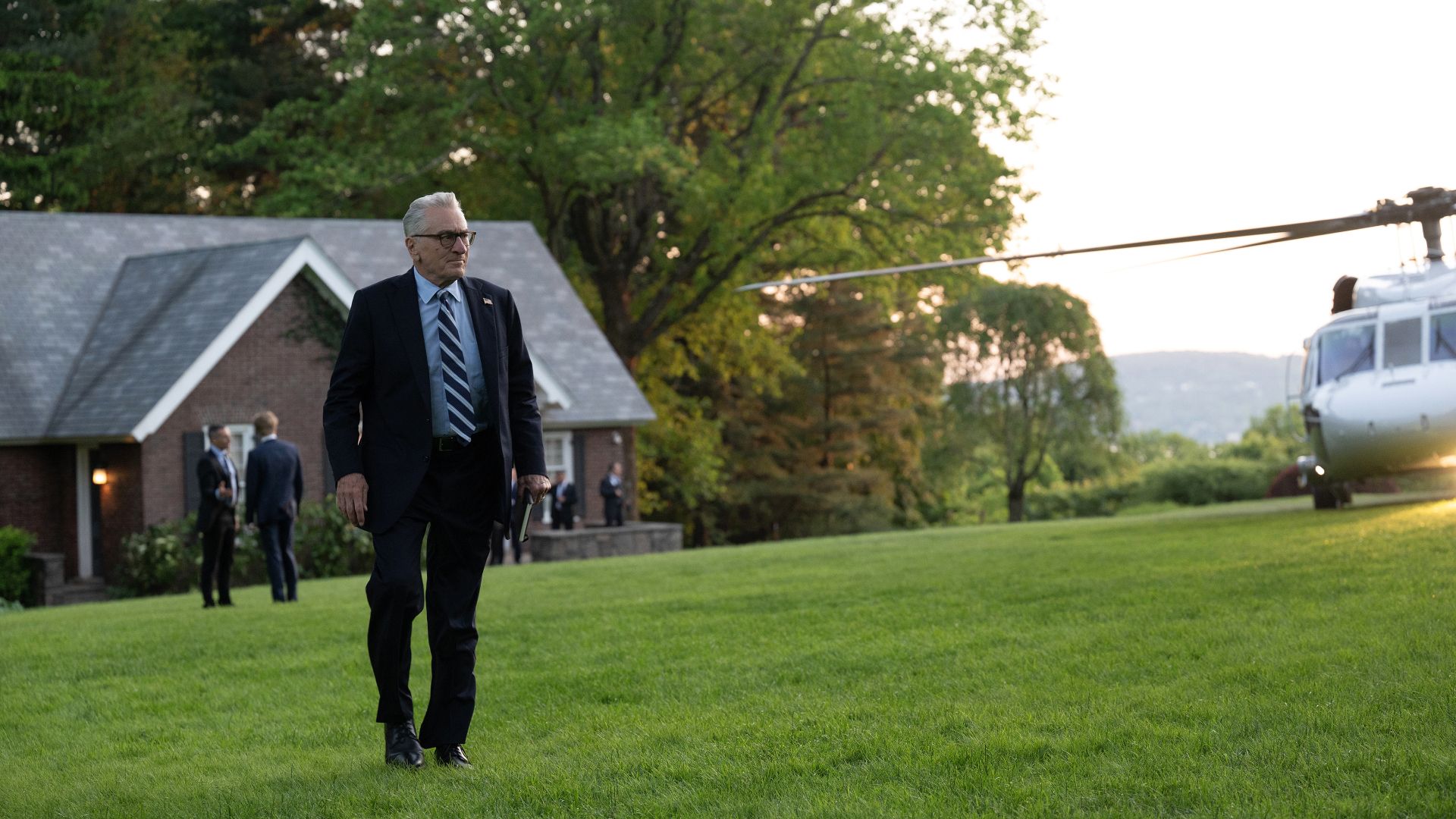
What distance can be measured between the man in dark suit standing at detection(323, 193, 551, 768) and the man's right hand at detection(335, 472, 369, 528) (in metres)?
0.01

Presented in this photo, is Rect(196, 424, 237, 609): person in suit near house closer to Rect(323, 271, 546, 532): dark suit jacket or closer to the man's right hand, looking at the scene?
Rect(323, 271, 546, 532): dark suit jacket

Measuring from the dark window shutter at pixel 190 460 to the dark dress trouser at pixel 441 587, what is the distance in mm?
22096

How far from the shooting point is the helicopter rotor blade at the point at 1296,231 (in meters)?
10.5

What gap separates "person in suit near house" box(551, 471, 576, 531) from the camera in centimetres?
3281

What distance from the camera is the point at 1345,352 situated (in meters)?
19.5

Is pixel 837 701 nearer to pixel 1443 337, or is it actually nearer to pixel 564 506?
pixel 1443 337

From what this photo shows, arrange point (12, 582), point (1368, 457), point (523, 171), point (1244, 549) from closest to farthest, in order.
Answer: point (1244, 549) → point (1368, 457) → point (12, 582) → point (523, 171)

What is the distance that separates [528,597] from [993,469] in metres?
54.8

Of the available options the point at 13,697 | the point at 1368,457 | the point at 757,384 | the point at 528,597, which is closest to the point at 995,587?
the point at 528,597

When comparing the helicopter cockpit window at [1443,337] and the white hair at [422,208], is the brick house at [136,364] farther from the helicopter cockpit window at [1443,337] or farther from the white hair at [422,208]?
the white hair at [422,208]

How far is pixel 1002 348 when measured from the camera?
62.7 m

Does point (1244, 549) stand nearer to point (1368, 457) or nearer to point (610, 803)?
point (1368, 457)

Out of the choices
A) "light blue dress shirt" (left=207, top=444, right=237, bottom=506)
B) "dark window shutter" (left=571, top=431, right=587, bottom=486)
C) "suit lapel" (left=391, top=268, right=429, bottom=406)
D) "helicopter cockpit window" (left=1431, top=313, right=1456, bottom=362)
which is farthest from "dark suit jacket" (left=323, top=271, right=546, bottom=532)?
"dark window shutter" (left=571, top=431, right=587, bottom=486)

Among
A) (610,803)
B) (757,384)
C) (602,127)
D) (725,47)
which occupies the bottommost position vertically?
(610,803)
